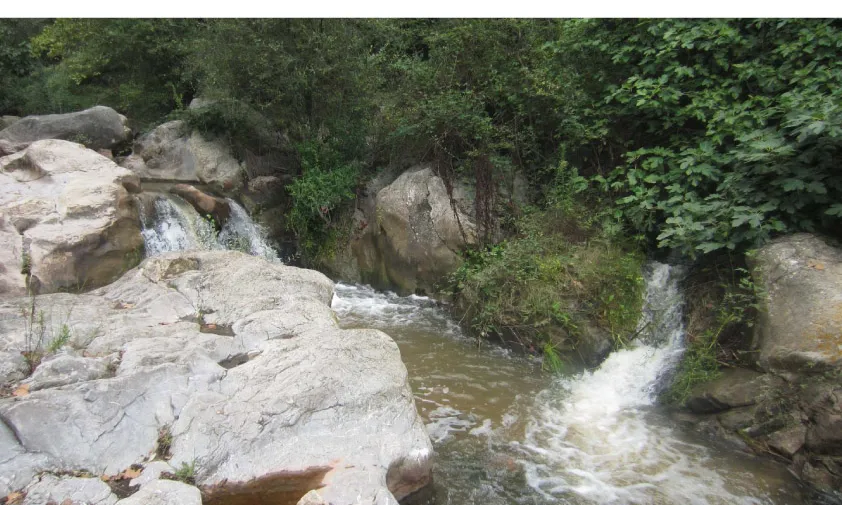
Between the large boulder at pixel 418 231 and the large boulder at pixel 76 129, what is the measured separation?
656cm

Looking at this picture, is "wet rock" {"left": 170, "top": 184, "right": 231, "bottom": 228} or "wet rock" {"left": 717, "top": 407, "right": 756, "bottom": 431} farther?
"wet rock" {"left": 170, "top": 184, "right": 231, "bottom": 228}

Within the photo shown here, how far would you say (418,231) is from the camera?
8.53 m

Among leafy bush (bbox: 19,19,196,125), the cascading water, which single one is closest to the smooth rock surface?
the cascading water

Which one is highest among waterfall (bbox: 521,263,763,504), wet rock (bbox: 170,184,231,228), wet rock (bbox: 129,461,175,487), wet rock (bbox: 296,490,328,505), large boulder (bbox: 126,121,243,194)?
large boulder (bbox: 126,121,243,194)

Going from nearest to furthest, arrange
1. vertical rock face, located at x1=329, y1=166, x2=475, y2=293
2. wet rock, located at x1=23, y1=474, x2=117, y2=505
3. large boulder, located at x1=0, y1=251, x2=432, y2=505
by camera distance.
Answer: wet rock, located at x1=23, y1=474, x2=117, y2=505, large boulder, located at x1=0, y1=251, x2=432, y2=505, vertical rock face, located at x1=329, y1=166, x2=475, y2=293

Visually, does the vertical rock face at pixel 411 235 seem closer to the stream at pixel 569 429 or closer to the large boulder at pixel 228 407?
the stream at pixel 569 429

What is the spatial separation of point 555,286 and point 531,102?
3340 millimetres

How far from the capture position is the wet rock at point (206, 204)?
9125 mm

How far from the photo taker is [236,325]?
15.7ft

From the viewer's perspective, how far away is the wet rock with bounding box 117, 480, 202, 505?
2.88 metres

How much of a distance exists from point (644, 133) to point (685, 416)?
4.00 m

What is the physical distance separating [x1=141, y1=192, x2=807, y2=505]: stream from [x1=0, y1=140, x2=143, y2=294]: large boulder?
3.58ft

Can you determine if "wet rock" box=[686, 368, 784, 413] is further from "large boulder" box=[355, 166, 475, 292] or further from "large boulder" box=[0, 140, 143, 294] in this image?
"large boulder" box=[0, 140, 143, 294]

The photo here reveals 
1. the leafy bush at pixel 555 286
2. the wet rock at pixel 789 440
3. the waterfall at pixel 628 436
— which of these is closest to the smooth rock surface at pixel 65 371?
the waterfall at pixel 628 436
